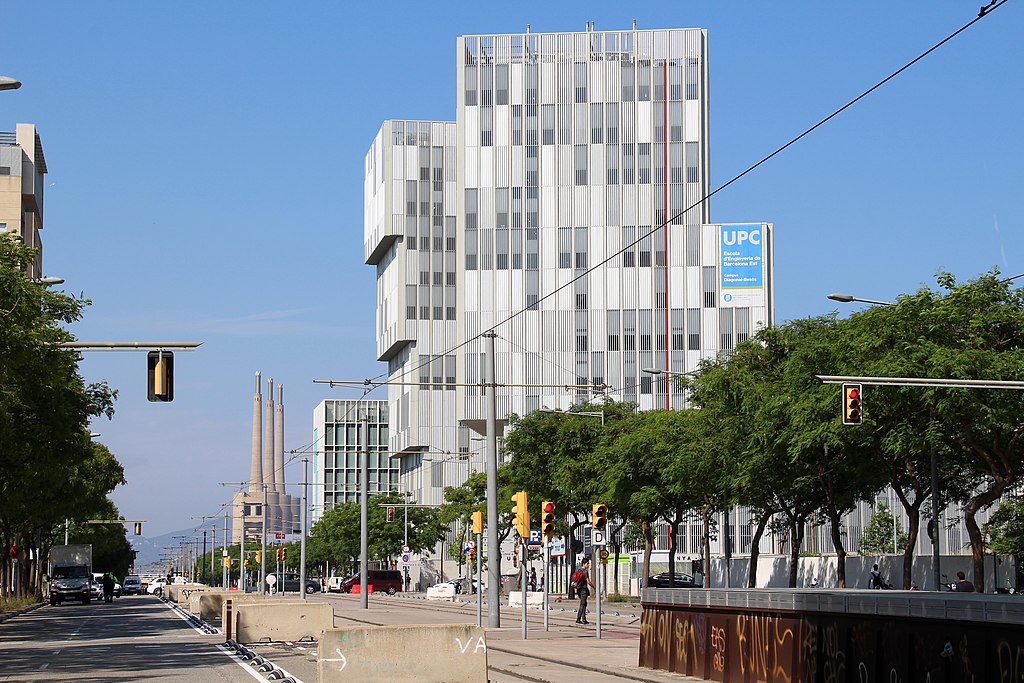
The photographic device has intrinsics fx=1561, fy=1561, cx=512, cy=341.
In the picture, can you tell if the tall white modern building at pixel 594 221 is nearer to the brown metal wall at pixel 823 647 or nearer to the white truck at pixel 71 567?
the white truck at pixel 71 567

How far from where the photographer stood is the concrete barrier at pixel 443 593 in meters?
94.0

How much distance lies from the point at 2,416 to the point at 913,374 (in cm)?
2124

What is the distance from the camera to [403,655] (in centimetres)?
1911

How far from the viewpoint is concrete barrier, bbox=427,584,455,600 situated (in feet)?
308

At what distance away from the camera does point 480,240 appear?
134 m

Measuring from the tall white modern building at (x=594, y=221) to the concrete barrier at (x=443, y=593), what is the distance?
36649mm

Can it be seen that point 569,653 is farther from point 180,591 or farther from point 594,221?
point 594,221

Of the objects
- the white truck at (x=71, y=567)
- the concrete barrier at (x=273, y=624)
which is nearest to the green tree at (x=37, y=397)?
the concrete barrier at (x=273, y=624)

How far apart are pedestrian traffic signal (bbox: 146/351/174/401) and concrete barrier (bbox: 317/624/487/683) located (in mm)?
7483

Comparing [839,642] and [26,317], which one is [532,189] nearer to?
[26,317]

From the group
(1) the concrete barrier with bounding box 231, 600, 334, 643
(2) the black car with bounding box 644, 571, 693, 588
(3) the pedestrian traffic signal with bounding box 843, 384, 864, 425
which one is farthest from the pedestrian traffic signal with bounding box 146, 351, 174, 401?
(2) the black car with bounding box 644, 571, 693, 588

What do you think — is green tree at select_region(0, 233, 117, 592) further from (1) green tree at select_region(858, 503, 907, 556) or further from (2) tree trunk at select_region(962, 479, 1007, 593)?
(1) green tree at select_region(858, 503, 907, 556)

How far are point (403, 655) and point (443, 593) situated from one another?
76.4 meters

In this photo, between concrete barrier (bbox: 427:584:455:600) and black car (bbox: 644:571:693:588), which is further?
concrete barrier (bbox: 427:584:455:600)
